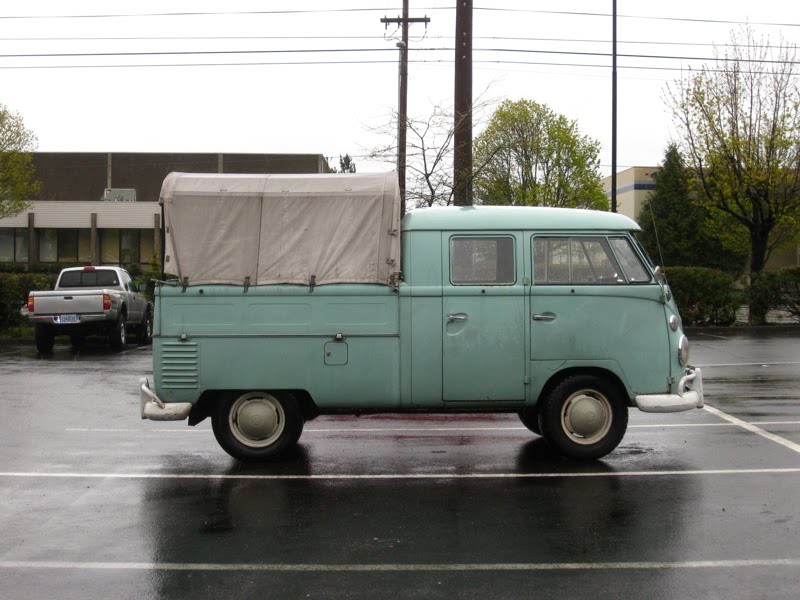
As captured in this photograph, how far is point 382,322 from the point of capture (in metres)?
8.18

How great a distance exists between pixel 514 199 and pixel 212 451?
109ft

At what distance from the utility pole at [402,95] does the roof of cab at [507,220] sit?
366 inches

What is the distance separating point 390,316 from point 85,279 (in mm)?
15982

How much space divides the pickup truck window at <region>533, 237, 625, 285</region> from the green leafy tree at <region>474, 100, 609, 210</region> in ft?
107

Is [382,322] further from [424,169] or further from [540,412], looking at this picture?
[424,169]

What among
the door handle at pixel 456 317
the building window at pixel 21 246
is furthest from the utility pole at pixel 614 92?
the building window at pixel 21 246

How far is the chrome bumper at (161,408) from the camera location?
8.15 metres

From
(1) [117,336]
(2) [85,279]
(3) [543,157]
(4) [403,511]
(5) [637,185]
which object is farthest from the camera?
(5) [637,185]

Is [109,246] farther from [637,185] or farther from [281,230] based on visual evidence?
[281,230]

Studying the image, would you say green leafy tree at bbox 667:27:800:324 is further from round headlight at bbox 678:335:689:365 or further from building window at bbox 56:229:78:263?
building window at bbox 56:229:78:263

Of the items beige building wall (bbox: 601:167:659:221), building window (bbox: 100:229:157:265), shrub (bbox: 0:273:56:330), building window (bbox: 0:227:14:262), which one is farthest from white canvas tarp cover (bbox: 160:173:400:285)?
beige building wall (bbox: 601:167:659:221)

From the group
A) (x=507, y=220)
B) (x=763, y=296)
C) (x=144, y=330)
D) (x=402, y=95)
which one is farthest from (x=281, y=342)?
(x=763, y=296)

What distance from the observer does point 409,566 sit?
5.42 metres

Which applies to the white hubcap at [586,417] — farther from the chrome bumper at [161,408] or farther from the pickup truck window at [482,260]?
the chrome bumper at [161,408]
